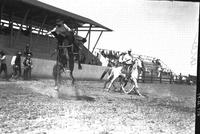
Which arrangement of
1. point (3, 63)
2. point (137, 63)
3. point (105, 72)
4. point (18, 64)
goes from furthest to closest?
point (137, 63)
point (105, 72)
point (18, 64)
point (3, 63)

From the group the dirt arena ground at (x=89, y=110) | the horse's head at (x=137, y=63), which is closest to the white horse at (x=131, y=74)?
the horse's head at (x=137, y=63)

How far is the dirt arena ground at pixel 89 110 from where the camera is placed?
9.02 ft

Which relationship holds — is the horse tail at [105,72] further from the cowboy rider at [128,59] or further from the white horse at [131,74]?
the cowboy rider at [128,59]

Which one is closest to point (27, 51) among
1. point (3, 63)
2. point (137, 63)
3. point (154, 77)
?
point (3, 63)

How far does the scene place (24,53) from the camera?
296 cm

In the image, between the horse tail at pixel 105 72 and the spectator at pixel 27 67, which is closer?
the spectator at pixel 27 67

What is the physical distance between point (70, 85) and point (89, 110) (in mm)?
342

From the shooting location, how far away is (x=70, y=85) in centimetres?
316

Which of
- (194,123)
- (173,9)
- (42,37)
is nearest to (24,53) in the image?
(42,37)

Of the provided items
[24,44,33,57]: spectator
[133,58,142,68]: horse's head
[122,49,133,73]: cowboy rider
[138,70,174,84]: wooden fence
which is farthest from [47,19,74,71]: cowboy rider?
[138,70,174,84]: wooden fence

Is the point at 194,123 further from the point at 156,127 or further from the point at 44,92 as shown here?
the point at 44,92

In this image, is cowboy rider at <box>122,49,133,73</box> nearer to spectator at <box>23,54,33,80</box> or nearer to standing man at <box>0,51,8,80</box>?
spectator at <box>23,54,33,80</box>

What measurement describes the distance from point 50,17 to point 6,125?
3.82 feet

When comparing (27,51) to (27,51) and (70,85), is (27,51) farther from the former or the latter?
(70,85)
